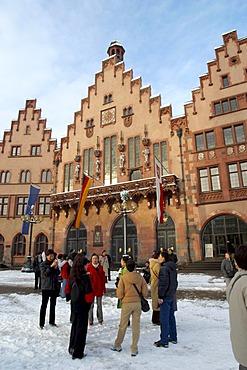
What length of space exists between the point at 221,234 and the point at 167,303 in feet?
60.9

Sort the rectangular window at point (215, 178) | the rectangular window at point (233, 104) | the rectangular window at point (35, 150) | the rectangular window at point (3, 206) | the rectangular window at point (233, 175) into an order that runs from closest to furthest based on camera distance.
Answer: the rectangular window at point (233, 175) < the rectangular window at point (215, 178) < the rectangular window at point (233, 104) < the rectangular window at point (3, 206) < the rectangular window at point (35, 150)

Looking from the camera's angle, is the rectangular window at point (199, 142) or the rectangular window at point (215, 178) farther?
the rectangular window at point (199, 142)

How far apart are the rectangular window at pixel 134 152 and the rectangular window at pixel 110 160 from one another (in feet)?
6.41

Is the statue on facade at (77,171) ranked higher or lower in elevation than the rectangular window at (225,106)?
lower

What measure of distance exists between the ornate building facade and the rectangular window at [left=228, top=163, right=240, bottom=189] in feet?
0.26

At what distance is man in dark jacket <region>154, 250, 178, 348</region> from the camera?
5.54 metres

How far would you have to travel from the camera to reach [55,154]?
114 ft

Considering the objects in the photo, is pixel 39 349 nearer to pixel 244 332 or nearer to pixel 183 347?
pixel 183 347

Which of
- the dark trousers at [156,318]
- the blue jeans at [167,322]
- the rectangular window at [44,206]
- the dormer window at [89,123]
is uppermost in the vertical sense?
the dormer window at [89,123]

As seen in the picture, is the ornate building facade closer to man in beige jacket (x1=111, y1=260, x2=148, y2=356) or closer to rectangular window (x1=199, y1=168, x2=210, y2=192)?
rectangular window (x1=199, y1=168, x2=210, y2=192)

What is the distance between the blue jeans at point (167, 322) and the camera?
18.1ft

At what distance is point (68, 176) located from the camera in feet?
108

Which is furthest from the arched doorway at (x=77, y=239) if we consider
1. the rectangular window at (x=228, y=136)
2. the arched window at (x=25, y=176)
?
the rectangular window at (x=228, y=136)

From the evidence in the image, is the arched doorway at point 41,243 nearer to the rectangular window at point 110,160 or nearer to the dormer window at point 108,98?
the rectangular window at point 110,160
